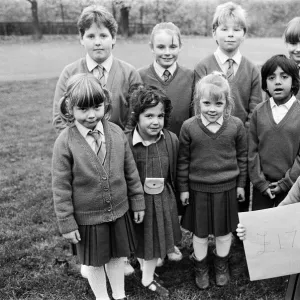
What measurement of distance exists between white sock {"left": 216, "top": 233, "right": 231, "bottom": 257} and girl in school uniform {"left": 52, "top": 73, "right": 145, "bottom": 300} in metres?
0.73

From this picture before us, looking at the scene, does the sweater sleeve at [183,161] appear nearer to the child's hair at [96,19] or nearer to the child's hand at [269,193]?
the child's hand at [269,193]

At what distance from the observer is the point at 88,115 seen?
2.46 metres

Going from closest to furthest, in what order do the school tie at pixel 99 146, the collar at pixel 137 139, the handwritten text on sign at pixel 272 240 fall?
the handwritten text on sign at pixel 272 240, the school tie at pixel 99 146, the collar at pixel 137 139

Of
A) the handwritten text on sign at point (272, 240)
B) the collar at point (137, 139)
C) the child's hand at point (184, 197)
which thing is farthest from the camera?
the child's hand at point (184, 197)

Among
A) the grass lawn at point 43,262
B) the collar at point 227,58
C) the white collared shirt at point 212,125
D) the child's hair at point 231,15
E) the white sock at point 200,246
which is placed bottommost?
the grass lawn at point 43,262

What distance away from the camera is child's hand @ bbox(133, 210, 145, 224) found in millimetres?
2760

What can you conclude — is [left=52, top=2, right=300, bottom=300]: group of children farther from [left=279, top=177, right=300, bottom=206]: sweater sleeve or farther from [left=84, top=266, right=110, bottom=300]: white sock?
[left=279, top=177, right=300, bottom=206]: sweater sleeve

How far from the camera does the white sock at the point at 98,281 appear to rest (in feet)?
9.20

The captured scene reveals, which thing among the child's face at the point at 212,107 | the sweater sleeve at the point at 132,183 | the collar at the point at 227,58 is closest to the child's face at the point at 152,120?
the sweater sleeve at the point at 132,183

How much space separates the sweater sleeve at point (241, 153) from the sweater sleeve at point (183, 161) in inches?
14.2

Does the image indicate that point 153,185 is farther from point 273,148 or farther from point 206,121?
point 273,148

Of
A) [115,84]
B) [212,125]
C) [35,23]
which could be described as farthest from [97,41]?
[35,23]

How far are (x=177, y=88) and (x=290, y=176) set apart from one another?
105cm

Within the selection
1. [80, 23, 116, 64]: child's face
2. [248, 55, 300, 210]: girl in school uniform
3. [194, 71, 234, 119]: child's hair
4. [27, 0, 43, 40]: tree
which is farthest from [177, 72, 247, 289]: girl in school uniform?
[27, 0, 43, 40]: tree
